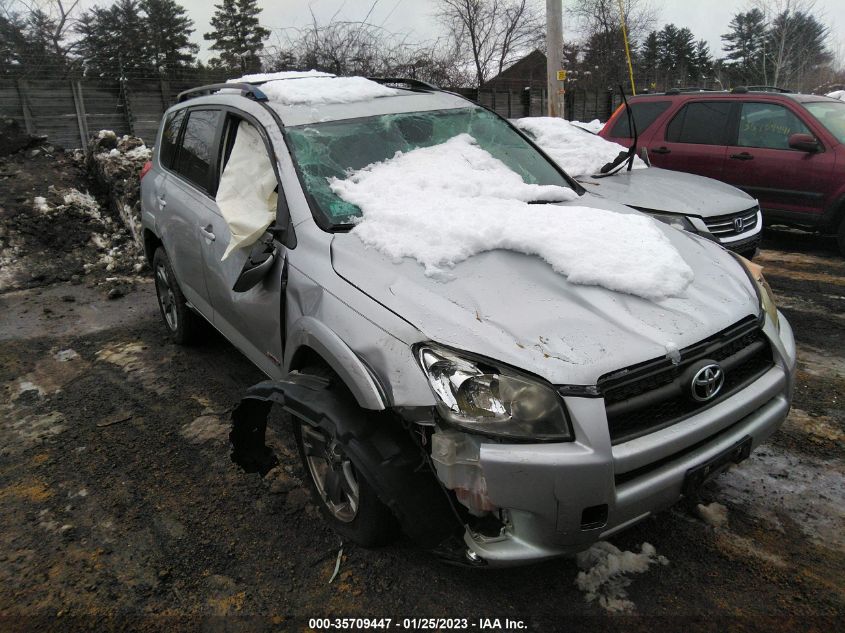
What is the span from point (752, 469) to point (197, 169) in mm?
3630

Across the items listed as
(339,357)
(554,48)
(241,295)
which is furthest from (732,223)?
(554,48)

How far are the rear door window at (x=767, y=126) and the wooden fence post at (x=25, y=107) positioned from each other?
11860 millimetres

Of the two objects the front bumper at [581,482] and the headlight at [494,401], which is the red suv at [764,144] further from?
the headlight at [494,401]

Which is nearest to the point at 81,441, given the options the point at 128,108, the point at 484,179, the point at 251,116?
the point at 251,116

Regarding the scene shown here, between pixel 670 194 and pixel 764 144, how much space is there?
2513 mm

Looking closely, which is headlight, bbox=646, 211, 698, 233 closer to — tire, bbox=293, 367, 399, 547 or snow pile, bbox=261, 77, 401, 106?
snow pile, bbox=261, 77, 401, 106

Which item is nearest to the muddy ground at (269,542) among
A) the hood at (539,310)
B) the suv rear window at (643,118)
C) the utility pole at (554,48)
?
the hood at (539,310)

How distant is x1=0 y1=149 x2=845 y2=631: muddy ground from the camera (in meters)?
2.34

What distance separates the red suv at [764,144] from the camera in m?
6.59

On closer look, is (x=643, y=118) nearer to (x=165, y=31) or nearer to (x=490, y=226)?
(x=490, y=226)

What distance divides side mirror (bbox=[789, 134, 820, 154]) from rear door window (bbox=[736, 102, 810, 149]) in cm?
19

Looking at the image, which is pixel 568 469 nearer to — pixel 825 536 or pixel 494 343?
pixel 494 343

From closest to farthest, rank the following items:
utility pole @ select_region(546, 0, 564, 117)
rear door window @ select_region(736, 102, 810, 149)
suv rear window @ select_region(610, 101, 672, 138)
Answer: rear door window @ select_region(736, 102, 810, 149)
suv rear window @ select_region(610, 101, 672, 138)
utility pole @ select_region(546, 0, 564, 117)

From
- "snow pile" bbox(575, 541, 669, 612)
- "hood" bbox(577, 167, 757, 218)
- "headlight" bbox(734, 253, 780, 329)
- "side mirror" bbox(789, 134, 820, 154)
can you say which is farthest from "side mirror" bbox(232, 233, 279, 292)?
"side mirror" bbox(789, 134, 820, 154)
